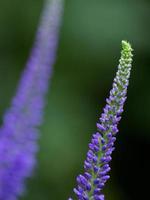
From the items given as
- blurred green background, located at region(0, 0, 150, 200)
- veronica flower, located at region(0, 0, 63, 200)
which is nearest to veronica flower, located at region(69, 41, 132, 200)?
veronica flower, located at region(0, 0, 63, 200)

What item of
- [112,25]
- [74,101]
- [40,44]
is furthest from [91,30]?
[40,44]

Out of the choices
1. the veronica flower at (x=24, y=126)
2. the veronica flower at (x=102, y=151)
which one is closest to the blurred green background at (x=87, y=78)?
the veronica flower at (x=24, y=126)

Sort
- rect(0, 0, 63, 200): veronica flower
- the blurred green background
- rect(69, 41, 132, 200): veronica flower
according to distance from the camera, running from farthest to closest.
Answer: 1. the blurred green background
2. rect(0, 0, 63, 200): veronica flower
3. rect(69, 41, 132, 200): veronica flower

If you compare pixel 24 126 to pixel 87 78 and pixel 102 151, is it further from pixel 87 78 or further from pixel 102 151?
pixel 87 78

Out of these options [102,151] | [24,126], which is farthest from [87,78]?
[102,151]

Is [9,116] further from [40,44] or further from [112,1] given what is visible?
[112,1]

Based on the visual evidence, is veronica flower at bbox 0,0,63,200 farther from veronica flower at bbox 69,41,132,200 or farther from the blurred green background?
the blurred green background

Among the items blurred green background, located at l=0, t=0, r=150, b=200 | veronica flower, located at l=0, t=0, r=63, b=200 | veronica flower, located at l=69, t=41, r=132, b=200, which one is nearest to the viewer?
veronica flower, located at l=69, t=41, r=132, b=200
